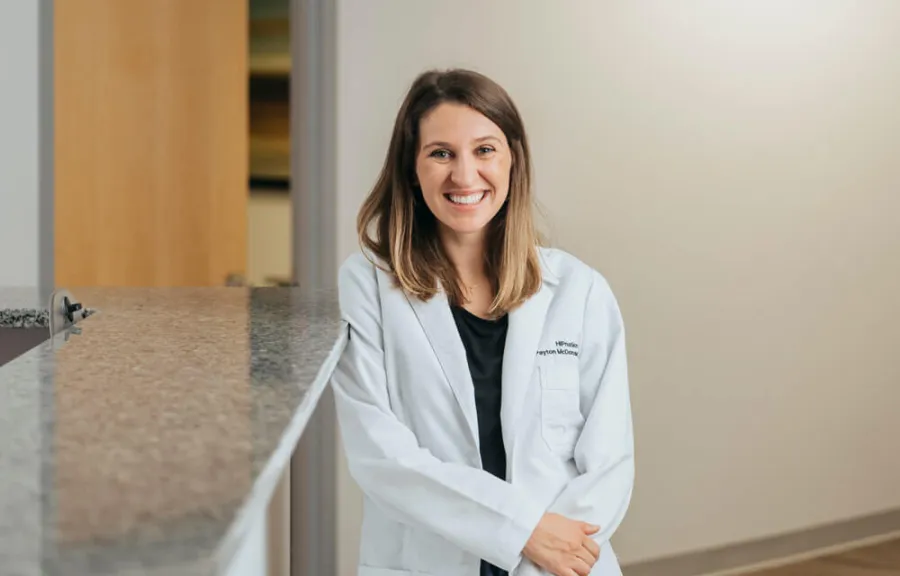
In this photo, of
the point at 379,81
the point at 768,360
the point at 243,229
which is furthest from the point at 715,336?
the point at 243,229

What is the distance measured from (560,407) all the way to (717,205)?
2021mm

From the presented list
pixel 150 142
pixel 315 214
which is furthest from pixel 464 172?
pixel 150 142

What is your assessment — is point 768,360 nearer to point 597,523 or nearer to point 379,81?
point 379,81

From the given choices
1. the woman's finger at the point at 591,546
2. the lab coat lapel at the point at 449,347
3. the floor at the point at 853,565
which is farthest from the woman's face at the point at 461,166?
the floor at the point at 853,565

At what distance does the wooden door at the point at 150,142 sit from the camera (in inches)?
113

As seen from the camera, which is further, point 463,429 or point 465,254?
point 465,254

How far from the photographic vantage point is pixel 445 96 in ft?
5.25

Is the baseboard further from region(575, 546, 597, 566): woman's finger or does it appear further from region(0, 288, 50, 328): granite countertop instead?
region(0, 288, 50, 328): granite countertop

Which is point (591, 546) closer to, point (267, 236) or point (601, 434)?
point (601, 434)

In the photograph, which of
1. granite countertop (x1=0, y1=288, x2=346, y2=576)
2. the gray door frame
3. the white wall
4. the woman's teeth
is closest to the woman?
the woman's teeth

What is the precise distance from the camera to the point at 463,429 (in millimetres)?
1451

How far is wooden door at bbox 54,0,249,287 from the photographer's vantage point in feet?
9.44

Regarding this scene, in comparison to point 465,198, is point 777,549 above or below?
below

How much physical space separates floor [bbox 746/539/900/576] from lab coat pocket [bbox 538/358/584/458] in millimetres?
2161
